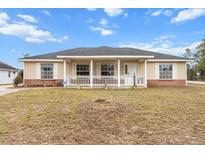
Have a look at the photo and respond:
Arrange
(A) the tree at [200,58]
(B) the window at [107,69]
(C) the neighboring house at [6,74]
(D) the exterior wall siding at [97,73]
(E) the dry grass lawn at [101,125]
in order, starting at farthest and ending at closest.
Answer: (A) the tree at [200,58], (C) the neighboring house at [6,74], (B) the window at [107,69], (D) the exterior wall siding at [97,73], (E) the dry grass lawn at [101,125]

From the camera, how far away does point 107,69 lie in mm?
19156

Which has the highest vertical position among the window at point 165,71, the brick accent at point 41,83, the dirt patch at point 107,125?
the window at point 165,71

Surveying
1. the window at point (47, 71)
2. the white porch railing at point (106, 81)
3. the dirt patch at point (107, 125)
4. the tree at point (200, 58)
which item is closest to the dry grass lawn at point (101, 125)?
the dirt patch at point (107, 125)

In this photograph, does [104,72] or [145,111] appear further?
[104,72]

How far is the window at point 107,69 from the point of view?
19.1 meters

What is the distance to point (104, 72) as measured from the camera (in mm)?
19172

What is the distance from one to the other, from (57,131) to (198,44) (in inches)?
1660

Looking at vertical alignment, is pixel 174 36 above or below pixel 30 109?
above

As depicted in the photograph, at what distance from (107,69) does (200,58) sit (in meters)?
29.4

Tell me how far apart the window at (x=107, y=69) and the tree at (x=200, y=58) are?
27373mm

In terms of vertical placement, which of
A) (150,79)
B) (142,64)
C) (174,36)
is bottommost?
(150,79)

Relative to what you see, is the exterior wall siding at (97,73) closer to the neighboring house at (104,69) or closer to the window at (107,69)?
the neighboring house at (104,69)
